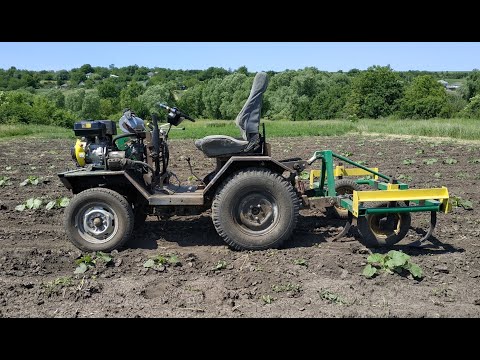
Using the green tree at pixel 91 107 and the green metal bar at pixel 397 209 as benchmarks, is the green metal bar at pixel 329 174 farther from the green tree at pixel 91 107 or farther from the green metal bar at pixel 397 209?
the green tree at pixel 91 107

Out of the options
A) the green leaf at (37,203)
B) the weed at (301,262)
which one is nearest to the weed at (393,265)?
the weed at (301,262)

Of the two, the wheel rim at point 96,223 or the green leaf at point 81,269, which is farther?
the wheel rim at point 96,223

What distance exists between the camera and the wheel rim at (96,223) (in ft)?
17.6

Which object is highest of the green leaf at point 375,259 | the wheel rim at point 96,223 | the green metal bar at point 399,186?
the green metal bar at point 399,186

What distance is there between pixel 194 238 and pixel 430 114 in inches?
1939

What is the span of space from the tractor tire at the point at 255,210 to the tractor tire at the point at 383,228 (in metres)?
0.81

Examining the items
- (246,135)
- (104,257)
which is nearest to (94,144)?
(104,257)

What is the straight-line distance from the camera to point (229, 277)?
4715mm

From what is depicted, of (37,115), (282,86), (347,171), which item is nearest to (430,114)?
(282,86)

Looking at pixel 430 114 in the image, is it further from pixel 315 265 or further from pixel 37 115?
pixel 315 265

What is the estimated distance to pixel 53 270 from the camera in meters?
4.97
